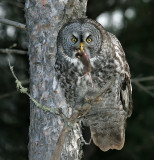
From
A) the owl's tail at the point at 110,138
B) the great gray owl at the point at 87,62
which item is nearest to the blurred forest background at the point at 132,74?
the owl's tail at the point at 110,138

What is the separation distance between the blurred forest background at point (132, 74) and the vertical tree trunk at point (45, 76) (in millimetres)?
1609

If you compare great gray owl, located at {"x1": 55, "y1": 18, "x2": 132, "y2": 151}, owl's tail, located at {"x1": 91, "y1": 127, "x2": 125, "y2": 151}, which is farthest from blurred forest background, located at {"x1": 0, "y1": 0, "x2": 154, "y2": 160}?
great gray owl, located at {"x1": 55, "y1": 18, "x2": 132, "y2": 151}

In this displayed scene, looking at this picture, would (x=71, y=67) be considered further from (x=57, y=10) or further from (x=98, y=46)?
(x=57, y=10)

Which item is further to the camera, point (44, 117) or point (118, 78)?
point (118, 78)

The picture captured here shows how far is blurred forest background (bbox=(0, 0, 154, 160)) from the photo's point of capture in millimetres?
4500

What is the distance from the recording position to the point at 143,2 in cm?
480

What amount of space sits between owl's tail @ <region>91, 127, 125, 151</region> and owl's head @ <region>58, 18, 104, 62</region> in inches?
42.8

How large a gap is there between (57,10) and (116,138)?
153cm

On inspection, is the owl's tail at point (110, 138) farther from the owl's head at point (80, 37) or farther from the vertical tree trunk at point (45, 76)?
the owl's head at point (80, 37)

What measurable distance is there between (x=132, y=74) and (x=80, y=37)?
2.25 meters

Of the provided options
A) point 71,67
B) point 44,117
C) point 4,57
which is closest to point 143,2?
point 4,57

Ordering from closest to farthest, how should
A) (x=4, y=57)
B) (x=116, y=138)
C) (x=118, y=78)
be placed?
(x=118, y=78) < (x=116, y=138) < (x=4, y=57)

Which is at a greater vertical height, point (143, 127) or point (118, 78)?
point (118, 78)

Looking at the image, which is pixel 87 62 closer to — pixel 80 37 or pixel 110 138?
pixel 80 37
